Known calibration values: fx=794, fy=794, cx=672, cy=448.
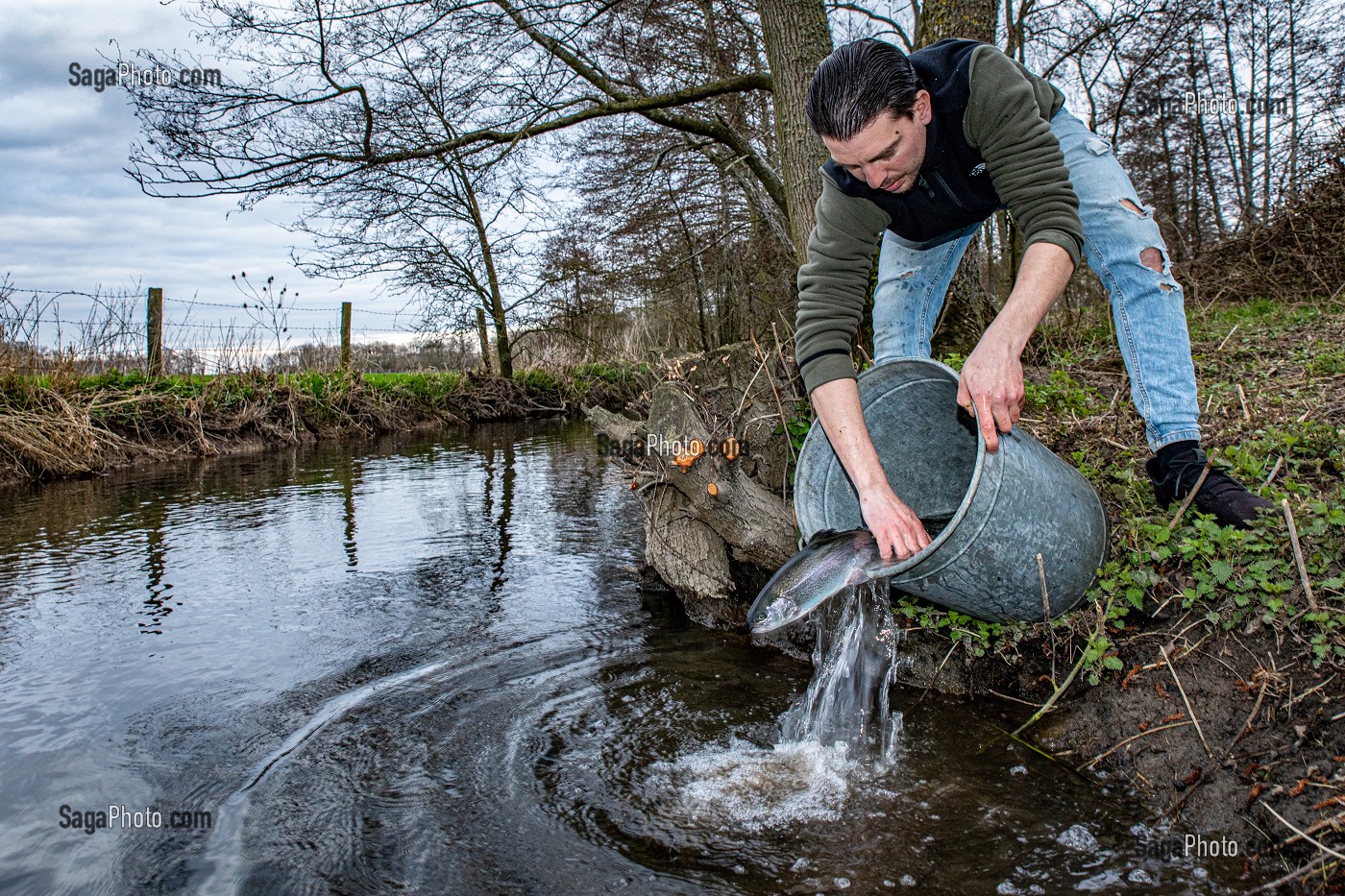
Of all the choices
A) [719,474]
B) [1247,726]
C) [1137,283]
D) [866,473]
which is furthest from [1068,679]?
[719,474]

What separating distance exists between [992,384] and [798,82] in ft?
13.1

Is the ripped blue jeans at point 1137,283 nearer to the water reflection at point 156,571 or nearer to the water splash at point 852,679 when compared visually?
the water splash at point 852,679

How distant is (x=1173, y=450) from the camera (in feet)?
8.06

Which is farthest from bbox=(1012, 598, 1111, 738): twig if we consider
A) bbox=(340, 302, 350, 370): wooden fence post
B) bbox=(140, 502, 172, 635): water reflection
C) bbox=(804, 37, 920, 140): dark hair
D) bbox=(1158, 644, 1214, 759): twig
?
bbox=(340, 302, 350, 370): wooden fence post

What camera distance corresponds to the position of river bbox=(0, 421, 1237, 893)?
1865 millimetres

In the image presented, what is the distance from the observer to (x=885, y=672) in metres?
2.62

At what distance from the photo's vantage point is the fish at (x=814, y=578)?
6.58 feet

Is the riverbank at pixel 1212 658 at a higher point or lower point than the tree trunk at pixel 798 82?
lower

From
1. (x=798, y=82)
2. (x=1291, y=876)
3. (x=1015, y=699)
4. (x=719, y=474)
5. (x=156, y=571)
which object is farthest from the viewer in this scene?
(x=798, y=82)

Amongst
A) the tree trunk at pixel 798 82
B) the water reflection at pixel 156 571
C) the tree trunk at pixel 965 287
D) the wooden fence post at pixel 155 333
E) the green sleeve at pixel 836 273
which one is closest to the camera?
the green sleeve at pixel 836 273

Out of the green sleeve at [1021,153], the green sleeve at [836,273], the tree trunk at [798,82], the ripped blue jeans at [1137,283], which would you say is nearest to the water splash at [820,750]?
the green sleeve at [836,273]

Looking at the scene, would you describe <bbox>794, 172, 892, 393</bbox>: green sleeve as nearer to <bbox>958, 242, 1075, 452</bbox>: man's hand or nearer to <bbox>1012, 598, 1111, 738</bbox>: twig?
<bbox>958, 242, 1075, 452</bbox>: man's hand

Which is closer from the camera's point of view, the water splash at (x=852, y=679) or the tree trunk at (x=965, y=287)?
the water splash at (x=852, y=679)

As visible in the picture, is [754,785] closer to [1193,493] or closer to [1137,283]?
[1193,493]
